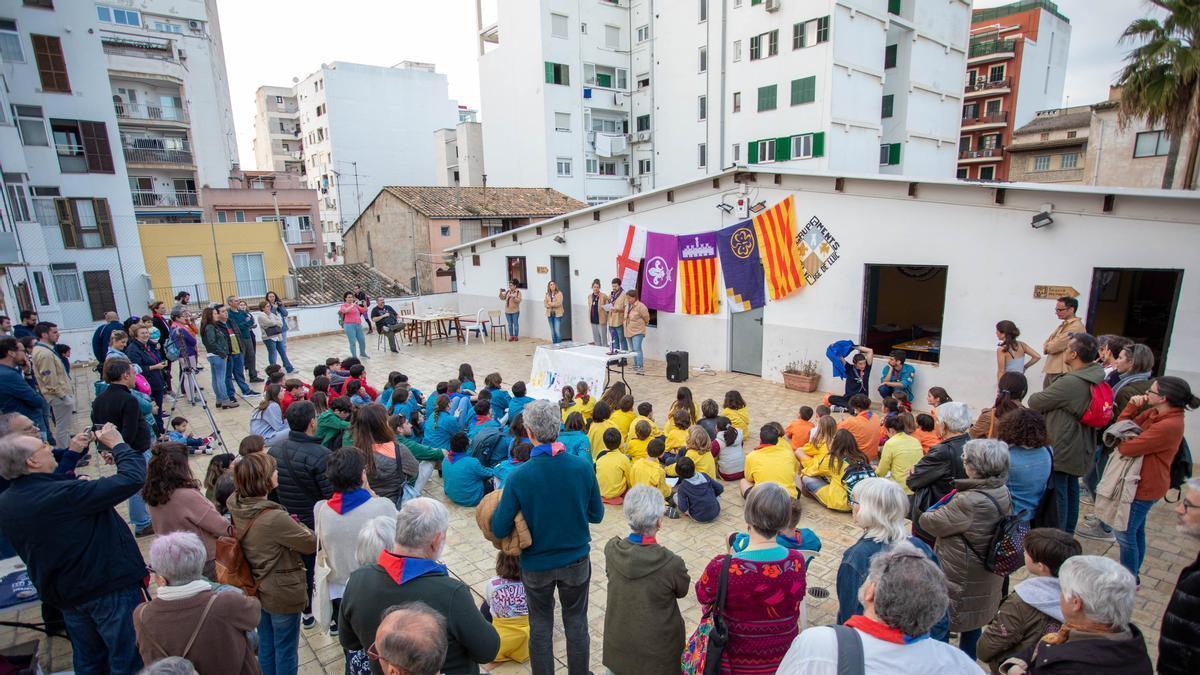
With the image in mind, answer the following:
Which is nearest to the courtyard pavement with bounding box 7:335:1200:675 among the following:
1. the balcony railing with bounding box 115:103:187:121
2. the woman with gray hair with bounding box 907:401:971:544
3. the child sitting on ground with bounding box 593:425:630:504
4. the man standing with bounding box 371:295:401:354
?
the child sitting on ground with bounding box 593:425:630:504

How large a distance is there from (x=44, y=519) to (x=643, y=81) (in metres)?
34.3

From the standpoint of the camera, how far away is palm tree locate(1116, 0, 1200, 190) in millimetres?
14461

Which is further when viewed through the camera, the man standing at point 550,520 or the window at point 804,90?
the window at point 804,90

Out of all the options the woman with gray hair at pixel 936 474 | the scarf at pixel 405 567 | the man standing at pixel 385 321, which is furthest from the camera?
the man standing at pixel 385 321

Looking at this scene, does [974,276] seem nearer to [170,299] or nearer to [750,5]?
[750,5]

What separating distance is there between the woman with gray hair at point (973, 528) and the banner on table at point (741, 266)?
26.1 ft

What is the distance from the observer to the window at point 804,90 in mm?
23594

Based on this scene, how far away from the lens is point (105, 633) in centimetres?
307

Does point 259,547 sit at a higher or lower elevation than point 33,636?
higher

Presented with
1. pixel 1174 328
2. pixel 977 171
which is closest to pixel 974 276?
pixel 1174 328

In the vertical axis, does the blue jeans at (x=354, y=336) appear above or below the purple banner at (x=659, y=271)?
below

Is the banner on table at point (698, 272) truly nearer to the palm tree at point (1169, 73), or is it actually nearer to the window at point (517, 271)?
the window at point (517, 271)

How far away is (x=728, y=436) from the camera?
6.51 m

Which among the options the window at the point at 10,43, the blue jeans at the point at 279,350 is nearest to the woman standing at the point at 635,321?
the blue jeans at the point at 279,350
